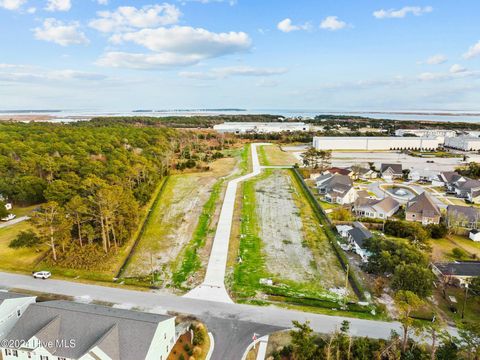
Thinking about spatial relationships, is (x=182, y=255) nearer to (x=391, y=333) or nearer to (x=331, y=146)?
(x=391, y=333)

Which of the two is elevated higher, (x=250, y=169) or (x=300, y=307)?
(x=250, y=169)

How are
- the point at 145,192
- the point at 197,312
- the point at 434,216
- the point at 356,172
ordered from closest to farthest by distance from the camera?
the point at 197,312
the point at 434,216
the point at 145,192
the point at 356,172

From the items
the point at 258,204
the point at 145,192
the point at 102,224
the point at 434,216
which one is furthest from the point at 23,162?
the point at 434,216

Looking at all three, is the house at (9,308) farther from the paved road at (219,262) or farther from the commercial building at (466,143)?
the commercial building at (466,143)

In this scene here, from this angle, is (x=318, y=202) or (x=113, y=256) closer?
(x=113, y=256)

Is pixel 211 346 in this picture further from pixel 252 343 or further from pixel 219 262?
pixel 219 262

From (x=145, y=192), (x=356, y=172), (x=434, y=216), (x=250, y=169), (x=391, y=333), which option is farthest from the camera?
(x=250, y=169)

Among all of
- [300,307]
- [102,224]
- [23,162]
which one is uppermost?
[23,162]

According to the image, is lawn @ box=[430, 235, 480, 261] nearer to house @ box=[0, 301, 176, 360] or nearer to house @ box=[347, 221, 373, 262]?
house @ box=[347, 221, 373, 262]

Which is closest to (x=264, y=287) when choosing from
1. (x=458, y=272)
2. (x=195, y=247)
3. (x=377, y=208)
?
Answer: (x=195, y=247)
